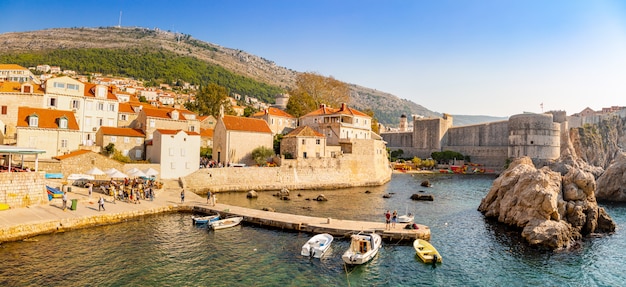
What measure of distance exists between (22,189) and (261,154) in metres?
24.8

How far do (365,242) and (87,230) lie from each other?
16.2 metres

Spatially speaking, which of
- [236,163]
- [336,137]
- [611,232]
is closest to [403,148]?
[336,137]

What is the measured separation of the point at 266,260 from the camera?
17781 millimetres

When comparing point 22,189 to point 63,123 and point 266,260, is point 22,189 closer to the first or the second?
point 63,123

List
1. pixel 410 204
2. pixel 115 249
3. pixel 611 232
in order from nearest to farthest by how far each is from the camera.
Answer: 1. pixel 115 249
2. pixel 611 232
3. pixel 410 204

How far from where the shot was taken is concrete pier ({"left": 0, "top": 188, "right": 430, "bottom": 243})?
1994cm

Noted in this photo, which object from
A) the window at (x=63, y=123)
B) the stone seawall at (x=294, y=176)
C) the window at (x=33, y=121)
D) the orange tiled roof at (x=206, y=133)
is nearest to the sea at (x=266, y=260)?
the stone seawall at (x=294, y=176)

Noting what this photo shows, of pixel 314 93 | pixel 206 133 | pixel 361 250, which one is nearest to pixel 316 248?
pixel 361 250

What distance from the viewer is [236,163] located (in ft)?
143

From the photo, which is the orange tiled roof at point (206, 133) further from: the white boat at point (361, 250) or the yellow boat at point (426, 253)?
the yellow boat at point (426, 253)

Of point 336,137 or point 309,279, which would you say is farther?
point 336,137

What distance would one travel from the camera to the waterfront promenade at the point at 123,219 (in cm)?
1994

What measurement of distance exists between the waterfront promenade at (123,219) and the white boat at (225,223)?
32.3 inches

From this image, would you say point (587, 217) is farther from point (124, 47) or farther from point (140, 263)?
point (124, 47)
